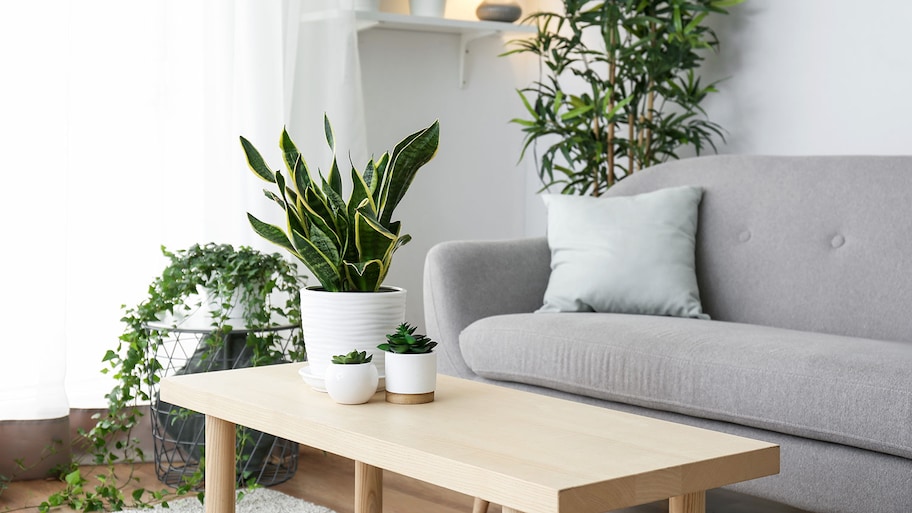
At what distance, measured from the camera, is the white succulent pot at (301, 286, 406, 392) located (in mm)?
1627

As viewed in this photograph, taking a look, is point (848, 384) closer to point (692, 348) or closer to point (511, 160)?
point (692, 348)

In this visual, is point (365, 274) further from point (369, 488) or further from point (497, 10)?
point (497, 10)

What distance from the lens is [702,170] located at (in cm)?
288

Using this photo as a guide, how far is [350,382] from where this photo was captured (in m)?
1.56

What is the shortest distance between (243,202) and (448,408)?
1.76m

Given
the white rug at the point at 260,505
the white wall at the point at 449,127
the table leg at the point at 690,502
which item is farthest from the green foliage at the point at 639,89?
the table leg at the point at 690,502

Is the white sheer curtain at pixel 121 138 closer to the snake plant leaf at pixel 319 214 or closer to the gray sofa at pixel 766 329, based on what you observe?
the gray sofa at pixel 766 329

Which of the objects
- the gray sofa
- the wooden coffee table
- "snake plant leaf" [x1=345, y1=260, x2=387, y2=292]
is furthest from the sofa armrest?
"snake plant leaf" [x1=345, y1=260, x2=387, y2=292]

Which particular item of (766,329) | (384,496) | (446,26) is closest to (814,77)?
(766,329)

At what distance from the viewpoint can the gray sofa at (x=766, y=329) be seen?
1892mm

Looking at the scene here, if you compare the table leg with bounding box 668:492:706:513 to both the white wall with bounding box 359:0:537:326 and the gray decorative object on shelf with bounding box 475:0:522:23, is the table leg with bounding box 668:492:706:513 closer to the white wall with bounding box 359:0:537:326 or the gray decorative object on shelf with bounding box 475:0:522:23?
the white wall with bounding box 359:0:537:326

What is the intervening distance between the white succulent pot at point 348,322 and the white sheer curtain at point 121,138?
138 cm

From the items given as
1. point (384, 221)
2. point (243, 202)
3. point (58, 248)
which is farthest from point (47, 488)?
point (384, 221)

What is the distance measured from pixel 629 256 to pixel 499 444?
1426 mm
